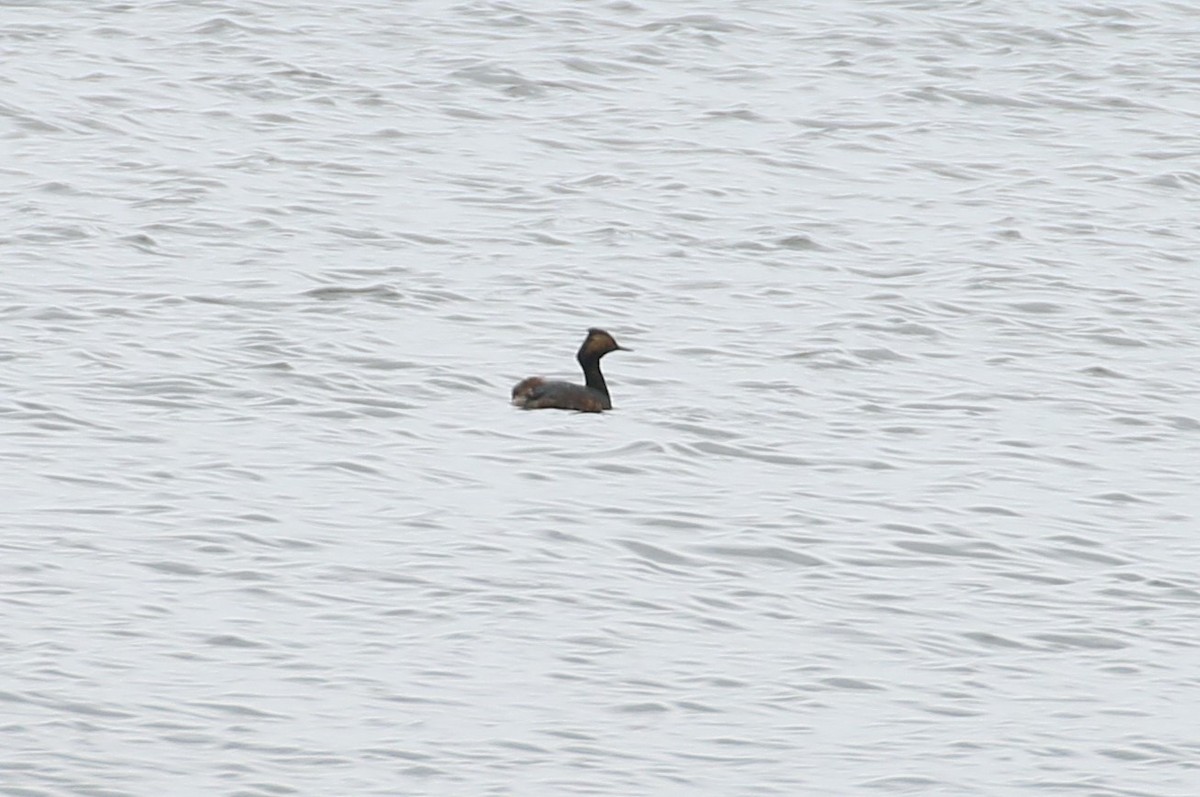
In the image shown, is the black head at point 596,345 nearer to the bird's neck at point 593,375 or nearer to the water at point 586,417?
the bird's neck at point 593,375

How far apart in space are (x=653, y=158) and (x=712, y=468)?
29.7 ft

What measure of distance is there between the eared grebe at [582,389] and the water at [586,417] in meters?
0.12

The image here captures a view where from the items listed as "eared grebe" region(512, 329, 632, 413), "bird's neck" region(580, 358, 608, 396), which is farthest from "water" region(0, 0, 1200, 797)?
"bird's neck" region(580, 358, 608, 396)

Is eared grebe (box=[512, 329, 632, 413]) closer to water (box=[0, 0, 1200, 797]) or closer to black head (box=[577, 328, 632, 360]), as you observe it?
black head (box=[577, 328, 632, 360])

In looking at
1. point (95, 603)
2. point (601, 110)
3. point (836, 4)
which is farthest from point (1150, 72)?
point (95, 603)

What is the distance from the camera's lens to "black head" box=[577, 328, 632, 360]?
47.6 feet

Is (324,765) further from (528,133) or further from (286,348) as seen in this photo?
(528,133)

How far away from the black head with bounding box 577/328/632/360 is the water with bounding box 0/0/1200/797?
0.35 m

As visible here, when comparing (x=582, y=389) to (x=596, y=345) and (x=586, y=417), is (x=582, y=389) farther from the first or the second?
(x=596, y=345)

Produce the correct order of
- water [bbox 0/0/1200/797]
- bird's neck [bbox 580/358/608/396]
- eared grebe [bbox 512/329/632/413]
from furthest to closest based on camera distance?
bird's neck [bbox 580/358/608/396]
eared grebe [bbox 512/329/632/413]
water [bbox 0/0/1200/797]

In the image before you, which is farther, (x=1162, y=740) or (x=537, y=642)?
(x=537, y=642)

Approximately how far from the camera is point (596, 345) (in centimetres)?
1452

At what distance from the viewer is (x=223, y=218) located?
60.7 feet

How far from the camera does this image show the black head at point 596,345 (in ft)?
47.6
